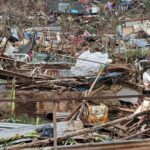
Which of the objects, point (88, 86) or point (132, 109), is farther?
point (88, 86)

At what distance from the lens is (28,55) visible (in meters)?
15.6

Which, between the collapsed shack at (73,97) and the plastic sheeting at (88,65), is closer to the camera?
the collapsed shack at (73,97)

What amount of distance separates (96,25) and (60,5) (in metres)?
10.4

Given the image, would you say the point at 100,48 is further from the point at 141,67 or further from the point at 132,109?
the point at 132,109

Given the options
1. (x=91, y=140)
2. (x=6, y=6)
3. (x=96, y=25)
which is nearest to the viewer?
(x=91, y=140)

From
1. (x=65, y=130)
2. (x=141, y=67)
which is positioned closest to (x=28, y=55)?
(x=141, y=67)

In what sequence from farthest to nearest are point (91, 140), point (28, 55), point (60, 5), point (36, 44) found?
point (60, 5) < point (36, 44) < point (28, 55) < point (91, 140)

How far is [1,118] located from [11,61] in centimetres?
383

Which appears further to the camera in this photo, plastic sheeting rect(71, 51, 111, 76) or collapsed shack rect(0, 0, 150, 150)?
plastic sheeting rect(71, 51, 111, 76)

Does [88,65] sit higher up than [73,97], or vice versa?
[88,65]

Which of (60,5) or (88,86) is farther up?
(60,5)

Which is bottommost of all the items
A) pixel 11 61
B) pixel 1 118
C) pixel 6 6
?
pixel 1 118

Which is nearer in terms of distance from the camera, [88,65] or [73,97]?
[73,97]

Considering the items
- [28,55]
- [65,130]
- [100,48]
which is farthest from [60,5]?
[65,130]
